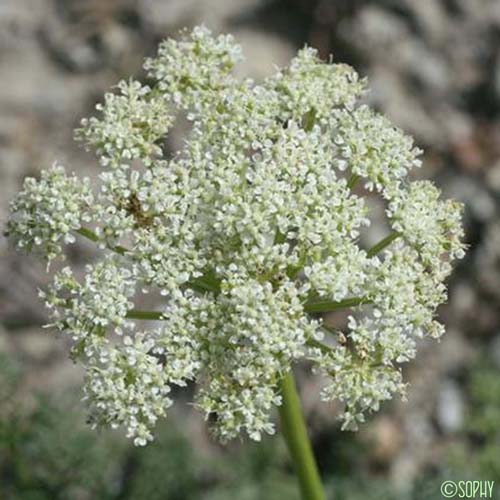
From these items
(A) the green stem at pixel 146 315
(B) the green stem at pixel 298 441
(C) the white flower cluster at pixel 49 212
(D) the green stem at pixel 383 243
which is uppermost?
(C) the white flower cluster at pixel 49 212

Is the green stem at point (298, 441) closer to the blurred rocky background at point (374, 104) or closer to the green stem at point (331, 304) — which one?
the green stem at point (331, 304)

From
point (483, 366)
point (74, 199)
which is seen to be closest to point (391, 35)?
point (483, 366)

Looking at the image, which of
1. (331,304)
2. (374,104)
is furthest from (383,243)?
(374,104)

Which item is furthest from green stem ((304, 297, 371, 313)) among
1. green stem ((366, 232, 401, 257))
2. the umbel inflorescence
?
green stem ((366, 232, 401, 257))

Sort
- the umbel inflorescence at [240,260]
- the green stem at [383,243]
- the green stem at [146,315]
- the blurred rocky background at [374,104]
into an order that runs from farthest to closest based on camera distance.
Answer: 1. the blurred rocky background at [374,104]
2. the green stem at [383,243]
3. the green stem at [146,315]
4. the umbel inflorescence at [240,260]

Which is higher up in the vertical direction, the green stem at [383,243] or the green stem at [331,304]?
the green stem at [383,243]

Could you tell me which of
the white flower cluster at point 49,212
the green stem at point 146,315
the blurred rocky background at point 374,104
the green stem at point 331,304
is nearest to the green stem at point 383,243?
the green stem at point 331,304

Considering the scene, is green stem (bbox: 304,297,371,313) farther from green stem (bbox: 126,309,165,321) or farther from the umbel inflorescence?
green stem (bbox: 126,309,165,321)

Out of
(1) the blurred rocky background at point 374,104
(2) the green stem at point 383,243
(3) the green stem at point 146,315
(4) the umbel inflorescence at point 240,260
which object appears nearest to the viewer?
(4) the umbel inflorescence at point 240,260
